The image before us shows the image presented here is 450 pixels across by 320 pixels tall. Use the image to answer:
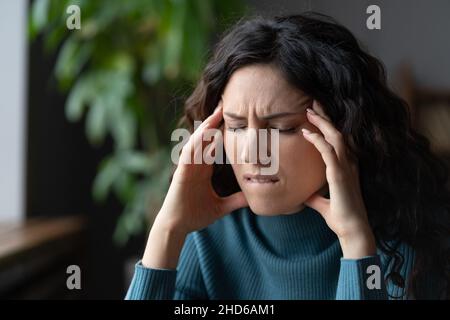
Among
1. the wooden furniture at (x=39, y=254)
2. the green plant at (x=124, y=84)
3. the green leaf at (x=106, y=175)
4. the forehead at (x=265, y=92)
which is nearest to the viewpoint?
the forehead at (x=265, y=92)

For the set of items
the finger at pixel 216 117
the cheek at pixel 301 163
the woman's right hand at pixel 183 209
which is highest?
the finger at pixel 216 117

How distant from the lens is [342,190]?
0.51 m

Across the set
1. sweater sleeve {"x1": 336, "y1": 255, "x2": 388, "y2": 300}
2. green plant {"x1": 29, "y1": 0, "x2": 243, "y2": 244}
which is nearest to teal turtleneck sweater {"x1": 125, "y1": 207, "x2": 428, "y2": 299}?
sweater sleeve {"x1": 336, "y1": 255, "x2": 388, "y2": 300}

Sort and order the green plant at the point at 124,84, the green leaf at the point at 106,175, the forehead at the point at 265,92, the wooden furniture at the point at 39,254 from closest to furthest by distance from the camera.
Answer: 1. the forehead at the point at 265,92
2. the wooden furniture at the point at 39,254
3. the green plant at the point at 124,84
4. the green leaf at the point at 106,175

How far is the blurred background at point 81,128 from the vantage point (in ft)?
3.80

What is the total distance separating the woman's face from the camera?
1.67ft

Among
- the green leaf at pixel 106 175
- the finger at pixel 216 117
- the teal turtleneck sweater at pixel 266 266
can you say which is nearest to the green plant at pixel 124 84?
the green leaf at pixel 106 175

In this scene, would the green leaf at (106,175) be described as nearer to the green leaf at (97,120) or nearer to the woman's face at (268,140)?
the green leaf at (97,120)

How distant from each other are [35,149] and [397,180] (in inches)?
37.9

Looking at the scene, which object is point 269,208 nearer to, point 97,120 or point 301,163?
point 301,163

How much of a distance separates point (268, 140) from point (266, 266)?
0.54 feet

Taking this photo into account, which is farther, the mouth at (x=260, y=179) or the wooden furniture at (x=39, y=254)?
the wooden furniture at (x=39, y=254)

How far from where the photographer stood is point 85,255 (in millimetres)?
1180

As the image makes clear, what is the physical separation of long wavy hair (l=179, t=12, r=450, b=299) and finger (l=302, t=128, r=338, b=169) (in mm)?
18
